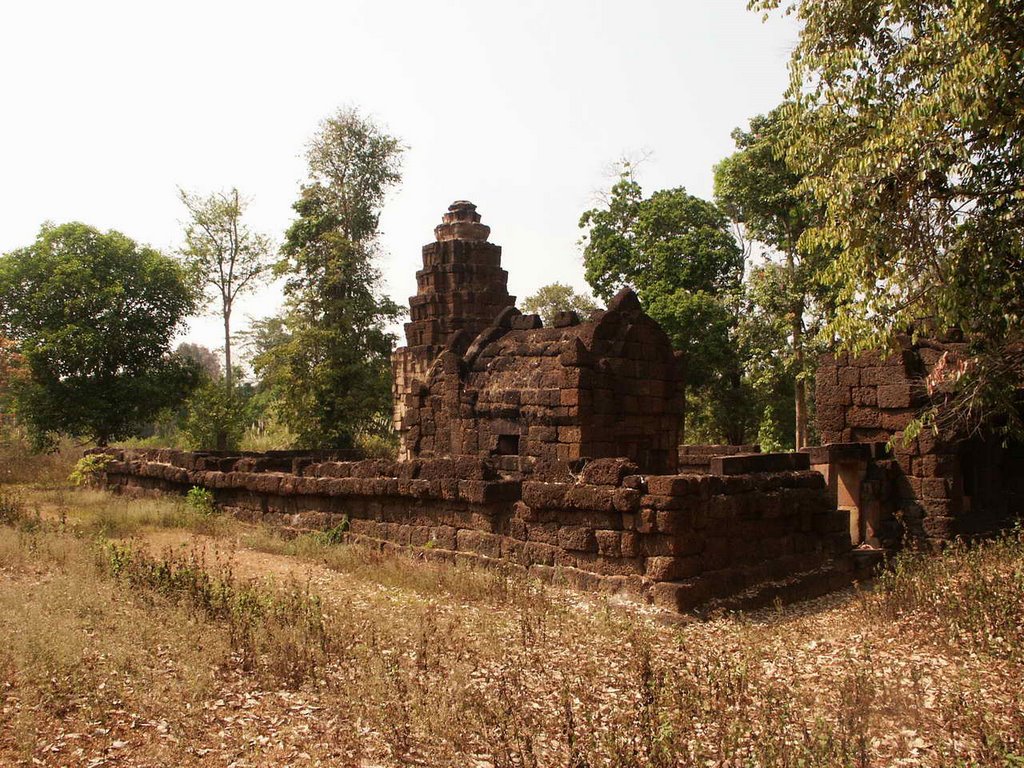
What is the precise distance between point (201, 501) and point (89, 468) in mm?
5578

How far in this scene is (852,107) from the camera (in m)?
9.27

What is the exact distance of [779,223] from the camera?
26766mm

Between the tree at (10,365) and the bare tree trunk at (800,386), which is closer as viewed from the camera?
the tree at (10,365)

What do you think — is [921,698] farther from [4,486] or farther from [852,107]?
[4,486]

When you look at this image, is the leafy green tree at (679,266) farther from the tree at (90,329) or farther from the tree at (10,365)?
the tree at (10,365)

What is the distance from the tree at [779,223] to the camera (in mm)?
25219

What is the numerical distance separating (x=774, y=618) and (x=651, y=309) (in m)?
21.2

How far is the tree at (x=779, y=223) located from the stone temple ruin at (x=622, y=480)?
28.9 feet

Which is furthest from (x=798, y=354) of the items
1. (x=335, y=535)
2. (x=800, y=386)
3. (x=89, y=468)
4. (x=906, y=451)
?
(x=89, y=468)

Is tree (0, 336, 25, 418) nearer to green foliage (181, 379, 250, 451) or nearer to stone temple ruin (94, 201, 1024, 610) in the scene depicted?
green foliage (181, 379, 250, 451)

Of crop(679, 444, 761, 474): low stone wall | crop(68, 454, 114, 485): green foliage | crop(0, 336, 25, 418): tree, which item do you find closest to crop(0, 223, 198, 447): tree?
crop(0, 336, 25, 418): tree

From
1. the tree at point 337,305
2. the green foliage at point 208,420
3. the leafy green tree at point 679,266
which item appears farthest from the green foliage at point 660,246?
the green foliage at point 208,420

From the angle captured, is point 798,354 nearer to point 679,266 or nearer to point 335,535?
point 679,266

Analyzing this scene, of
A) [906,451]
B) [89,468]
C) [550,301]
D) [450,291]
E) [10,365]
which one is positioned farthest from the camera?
[550,301]
